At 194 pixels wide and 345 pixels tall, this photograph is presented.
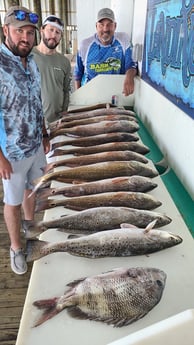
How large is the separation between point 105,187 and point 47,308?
0.70 metres

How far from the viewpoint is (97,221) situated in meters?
1.22

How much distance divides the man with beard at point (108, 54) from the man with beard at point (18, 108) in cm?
132

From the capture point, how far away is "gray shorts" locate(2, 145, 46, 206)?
1905mm

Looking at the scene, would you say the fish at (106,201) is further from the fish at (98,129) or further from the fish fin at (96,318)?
the fish at (98,129)

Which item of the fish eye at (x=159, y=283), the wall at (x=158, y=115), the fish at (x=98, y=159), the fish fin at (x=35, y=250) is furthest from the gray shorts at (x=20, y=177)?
the fish eye at (x=159, y=283)

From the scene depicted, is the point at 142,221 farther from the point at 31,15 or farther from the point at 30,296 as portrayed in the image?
the point at 31,15

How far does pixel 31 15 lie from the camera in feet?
5.73

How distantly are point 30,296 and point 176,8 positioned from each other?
1866mm

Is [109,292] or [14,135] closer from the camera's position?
[109,292]

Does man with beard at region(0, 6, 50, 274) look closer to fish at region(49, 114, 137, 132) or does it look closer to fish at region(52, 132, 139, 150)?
fish at region(52, 132, 139, 150)

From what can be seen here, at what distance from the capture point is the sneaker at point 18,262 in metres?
2.15

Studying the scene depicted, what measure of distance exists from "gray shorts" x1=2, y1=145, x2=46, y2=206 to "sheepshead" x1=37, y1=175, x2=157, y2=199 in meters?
0.44

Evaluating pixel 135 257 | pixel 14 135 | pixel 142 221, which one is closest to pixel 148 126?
pixel 14 135

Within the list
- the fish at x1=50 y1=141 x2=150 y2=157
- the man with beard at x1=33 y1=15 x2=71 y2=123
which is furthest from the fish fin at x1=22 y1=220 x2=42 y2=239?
the man with beard at x1=33 y1=15 x2=71 y2=123
